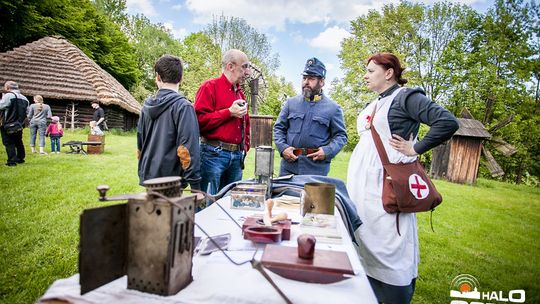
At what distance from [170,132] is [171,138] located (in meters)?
0.05

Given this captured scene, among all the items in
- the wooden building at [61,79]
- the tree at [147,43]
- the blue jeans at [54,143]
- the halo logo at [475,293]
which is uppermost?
the tree at [147,43]

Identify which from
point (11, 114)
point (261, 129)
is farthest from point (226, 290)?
point (261, 129)

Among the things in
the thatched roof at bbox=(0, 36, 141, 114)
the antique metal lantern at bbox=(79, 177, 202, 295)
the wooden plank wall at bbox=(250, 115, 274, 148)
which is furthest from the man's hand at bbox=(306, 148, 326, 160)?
the thatched roof at bbox=(0, 36, 141, 114)

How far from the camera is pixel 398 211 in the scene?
6.40ft

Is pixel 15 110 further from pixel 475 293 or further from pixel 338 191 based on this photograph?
pixel 475 293

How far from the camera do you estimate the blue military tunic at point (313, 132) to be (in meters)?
3.30

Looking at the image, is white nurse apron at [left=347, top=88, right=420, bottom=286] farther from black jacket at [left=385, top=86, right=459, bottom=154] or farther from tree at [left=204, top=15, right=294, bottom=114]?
tree at [left=204, top=15, right=294, bottom=114]

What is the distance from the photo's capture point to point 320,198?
1696 millimetres

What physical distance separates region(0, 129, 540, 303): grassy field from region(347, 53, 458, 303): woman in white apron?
142 centimetres

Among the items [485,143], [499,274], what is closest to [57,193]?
[499,274]

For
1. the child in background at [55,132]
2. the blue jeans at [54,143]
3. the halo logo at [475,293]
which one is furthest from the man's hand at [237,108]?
the blue jeans at [54,143]

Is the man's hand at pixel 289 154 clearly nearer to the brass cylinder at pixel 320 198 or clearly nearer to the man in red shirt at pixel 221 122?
the man in red shirt at pixel 221 122

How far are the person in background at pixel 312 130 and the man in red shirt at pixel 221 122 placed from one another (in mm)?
628

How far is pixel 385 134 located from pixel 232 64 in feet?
5.24
